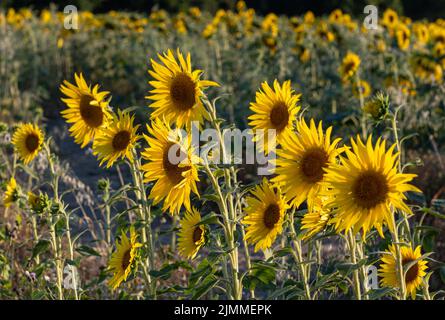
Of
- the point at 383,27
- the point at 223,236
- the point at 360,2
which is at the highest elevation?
the point at 360,2

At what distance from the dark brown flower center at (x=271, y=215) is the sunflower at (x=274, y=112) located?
166 millimetres

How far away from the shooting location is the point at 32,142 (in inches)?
115

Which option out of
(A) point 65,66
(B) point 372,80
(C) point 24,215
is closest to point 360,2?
(A) point 65,66

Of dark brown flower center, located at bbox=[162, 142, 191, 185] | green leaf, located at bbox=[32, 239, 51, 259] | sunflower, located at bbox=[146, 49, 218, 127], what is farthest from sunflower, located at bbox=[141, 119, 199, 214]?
green leaf, located at bbox=[32, 239, 51, 259]

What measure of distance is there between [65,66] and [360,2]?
30.3 ft

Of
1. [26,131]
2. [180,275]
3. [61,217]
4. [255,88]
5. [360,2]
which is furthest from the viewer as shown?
[360,2]

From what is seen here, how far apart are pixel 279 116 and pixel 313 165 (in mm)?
343

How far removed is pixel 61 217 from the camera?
276 centimetres

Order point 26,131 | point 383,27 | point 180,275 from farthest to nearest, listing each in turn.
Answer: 1. point 383,27
2. point 180,275
3. point 26,131

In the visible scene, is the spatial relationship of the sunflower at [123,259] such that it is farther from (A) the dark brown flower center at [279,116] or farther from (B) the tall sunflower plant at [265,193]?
(A) the dark brown flower center at [279,116]

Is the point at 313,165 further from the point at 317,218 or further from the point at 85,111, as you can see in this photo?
the point at 85,111
